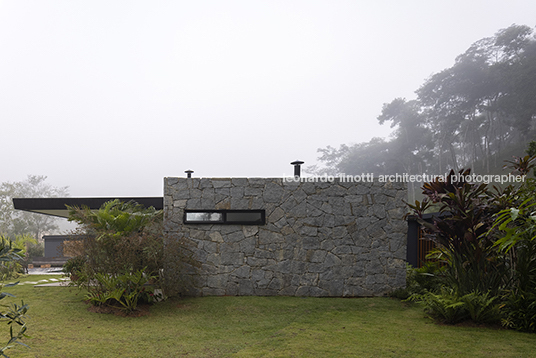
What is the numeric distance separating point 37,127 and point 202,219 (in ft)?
228

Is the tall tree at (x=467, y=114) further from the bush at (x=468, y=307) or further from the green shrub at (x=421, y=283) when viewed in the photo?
the bush at (x=468, y=307)

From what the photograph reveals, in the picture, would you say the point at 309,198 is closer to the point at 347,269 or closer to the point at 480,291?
the point at 347,269

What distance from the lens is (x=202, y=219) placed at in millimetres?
7805

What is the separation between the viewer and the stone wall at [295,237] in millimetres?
7719

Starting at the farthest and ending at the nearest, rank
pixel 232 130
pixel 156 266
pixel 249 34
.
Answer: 1. pixel 232 130
2. pixel 249 34
3. pixel 156 266

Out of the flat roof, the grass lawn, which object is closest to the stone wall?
the grass lawn

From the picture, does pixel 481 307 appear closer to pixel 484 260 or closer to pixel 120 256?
pixel 484 260

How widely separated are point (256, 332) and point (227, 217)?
2881 millimetres

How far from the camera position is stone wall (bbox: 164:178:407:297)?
7719 millimetres

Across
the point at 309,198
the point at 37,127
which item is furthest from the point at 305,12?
the point at 37,127

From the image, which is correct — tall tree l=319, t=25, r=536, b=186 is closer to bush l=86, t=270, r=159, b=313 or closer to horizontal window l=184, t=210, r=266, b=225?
horizontal window l=184, t=210, r=266, b=225

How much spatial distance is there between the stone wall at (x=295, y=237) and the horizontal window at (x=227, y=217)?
102 mm

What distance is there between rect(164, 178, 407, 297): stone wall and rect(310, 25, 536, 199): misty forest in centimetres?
3124

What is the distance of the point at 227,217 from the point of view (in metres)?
7.82
